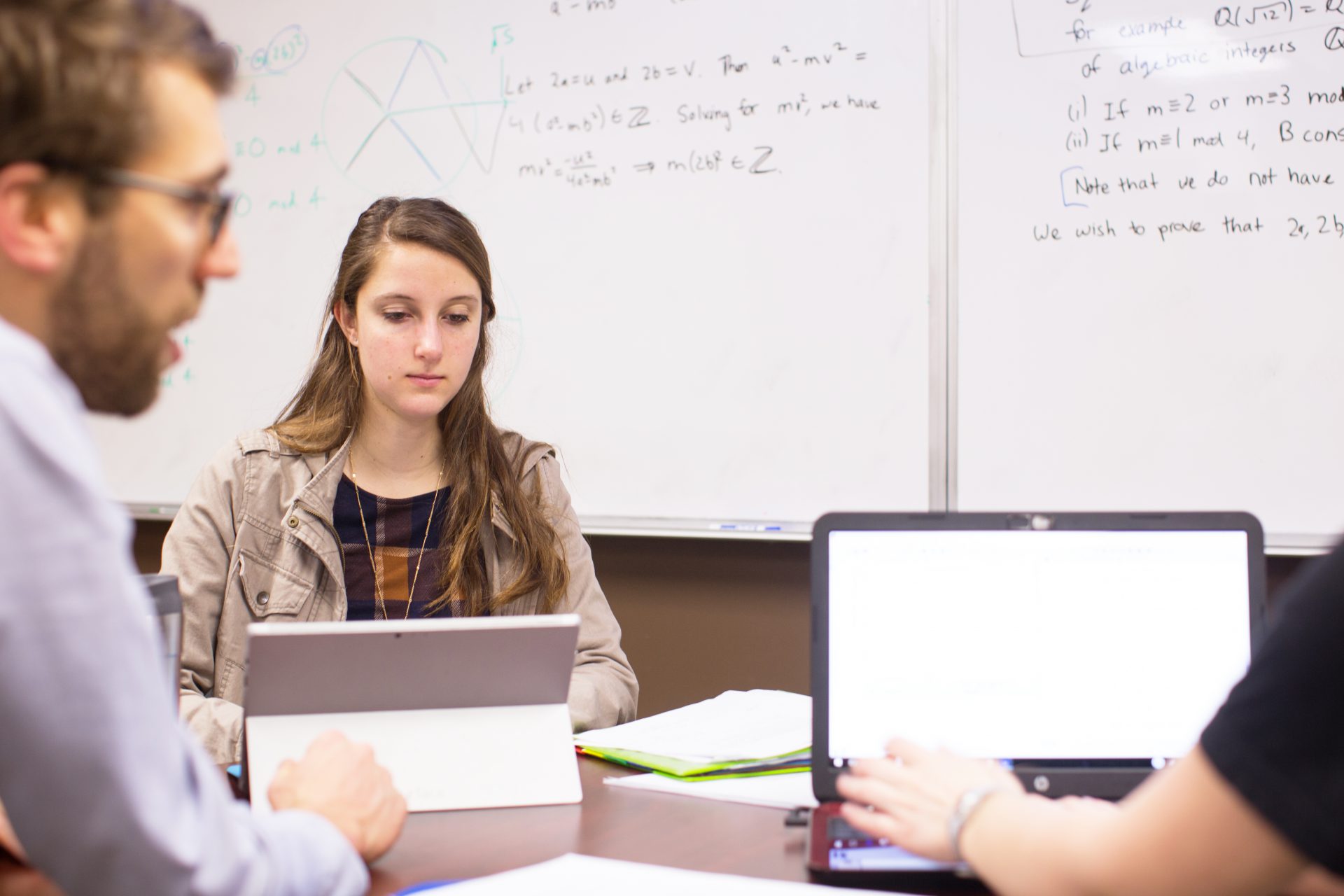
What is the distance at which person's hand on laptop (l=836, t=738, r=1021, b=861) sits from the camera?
2.48ft

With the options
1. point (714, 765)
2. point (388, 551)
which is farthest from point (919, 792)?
point (388, 551)

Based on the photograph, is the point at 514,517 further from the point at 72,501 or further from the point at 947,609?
the point at 72,501

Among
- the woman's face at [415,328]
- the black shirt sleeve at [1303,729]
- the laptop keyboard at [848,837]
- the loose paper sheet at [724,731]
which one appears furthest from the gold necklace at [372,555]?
the black shirt sleeve at [1303,729]

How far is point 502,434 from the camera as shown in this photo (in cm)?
182

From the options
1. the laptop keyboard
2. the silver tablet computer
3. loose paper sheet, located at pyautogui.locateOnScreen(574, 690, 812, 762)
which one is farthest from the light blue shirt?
loose paper sheet, located at pyautogui.locateOnScreen(574, 690, 812, 762)

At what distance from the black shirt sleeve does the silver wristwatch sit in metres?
0.23

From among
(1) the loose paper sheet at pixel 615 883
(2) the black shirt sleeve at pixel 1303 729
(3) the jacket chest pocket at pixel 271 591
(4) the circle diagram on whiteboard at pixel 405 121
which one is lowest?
(1) the loose paper sheet at pixel 615 883

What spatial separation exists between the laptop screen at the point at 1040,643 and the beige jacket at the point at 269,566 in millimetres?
561

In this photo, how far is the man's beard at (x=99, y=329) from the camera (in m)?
0.66

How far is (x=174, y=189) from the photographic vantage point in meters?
0.69

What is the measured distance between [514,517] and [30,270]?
1061 millimetres

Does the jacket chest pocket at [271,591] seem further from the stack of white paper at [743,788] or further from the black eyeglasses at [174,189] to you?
the black eyeglasses at [174,189]

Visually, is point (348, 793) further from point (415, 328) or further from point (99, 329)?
point (415, 328)

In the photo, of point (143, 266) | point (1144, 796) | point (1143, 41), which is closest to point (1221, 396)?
point (1143, 41)
